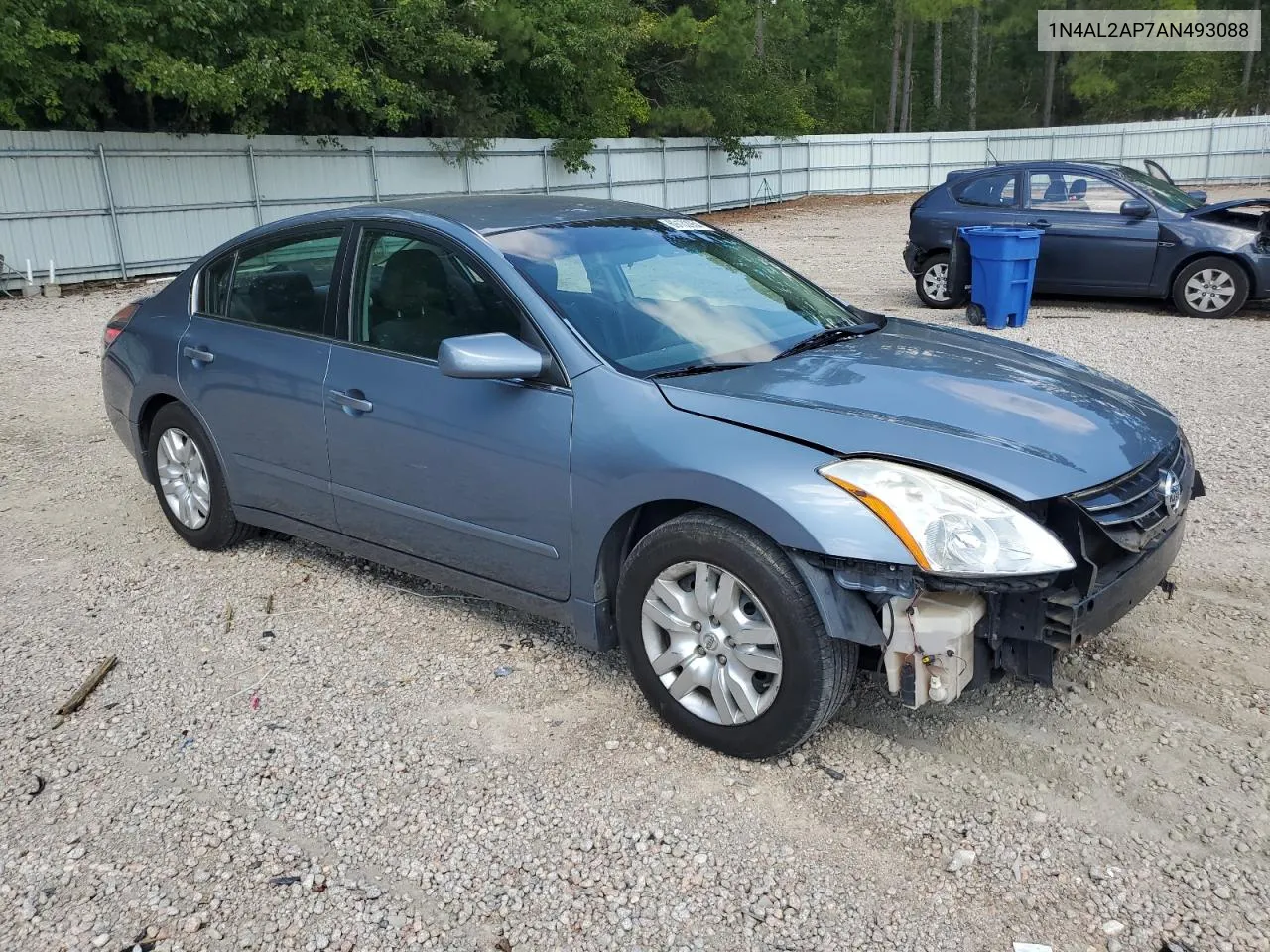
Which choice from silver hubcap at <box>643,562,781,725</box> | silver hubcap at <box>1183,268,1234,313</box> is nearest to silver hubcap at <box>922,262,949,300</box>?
silver hubcap at <box>1183,268,1234,313</box>

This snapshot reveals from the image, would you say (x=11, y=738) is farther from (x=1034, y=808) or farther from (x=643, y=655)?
(x=1034, y=808)

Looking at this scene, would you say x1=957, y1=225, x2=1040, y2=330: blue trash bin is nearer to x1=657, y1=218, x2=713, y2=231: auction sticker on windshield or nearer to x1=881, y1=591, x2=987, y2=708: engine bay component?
x1=657, y1=218, x2=713, y2=231: auction sticker on windshield

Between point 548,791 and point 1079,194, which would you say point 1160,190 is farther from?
point 548,791

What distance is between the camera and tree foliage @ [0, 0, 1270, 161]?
16.4 meters

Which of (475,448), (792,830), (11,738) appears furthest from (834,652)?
(11,738)

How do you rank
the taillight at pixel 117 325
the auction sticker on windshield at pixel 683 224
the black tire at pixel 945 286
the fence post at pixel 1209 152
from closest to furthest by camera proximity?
the auction sticker on windshield at pixel 683 224
the taillight at pixel 117 325
the black tire at pixel 945 286
the fence post at pixel 1209 152

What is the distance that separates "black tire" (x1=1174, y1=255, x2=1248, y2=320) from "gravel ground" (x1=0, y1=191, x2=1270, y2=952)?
284 inches

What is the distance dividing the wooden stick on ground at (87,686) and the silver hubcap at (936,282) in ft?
32.9

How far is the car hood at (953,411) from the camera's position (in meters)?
2.96

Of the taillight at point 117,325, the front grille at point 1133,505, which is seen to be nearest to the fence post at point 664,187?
the taillight at point 117,325

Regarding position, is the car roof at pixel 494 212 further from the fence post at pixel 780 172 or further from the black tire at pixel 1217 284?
the fence post at pixel 780 172

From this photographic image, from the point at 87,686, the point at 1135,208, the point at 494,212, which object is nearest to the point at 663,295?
the point at 494,212

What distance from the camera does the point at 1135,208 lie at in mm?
10953

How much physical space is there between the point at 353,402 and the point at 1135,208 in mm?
9628
